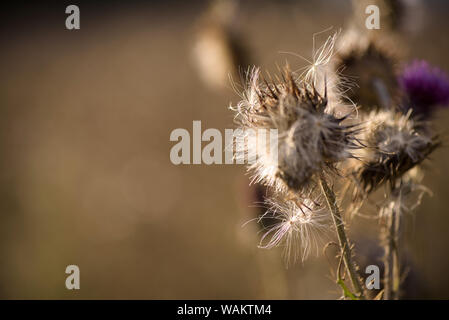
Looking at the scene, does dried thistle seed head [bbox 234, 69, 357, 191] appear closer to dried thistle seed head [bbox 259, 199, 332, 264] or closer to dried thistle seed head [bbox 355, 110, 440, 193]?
dried thistle seed head [bbox 259, 199, 332, 264]

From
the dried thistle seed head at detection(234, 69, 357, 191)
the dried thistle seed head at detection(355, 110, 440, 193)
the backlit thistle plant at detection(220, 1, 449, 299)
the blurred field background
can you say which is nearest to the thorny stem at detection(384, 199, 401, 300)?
the backlit thistle plant at detection(220, 1, 449, 299)

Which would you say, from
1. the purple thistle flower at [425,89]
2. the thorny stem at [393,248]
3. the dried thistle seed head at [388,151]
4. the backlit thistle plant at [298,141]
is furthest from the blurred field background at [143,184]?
the backlit thistle plant at [298,141]

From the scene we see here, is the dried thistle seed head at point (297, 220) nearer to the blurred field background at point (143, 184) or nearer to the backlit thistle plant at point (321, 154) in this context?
the backlit thistle plant at point (321, 154)

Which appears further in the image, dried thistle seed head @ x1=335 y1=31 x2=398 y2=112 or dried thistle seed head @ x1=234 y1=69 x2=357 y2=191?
dried thistle seed head @ x1=335 y1=31 x2=398 y2=112

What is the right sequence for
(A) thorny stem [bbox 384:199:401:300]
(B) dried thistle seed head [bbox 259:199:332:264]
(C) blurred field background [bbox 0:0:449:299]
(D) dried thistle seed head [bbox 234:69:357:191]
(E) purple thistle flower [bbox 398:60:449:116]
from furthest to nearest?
(C) blurred field background [bbox 0:0:449:299]
(E) purple thistle flower [bbox 398:60:449:116]
(A) thorny stem [bbox 384:199:401:300]
(B) dried thistle seed head [bbox 259:199:332:264]
(D) dried thistle seed head [bbox 234:69:357:191]
